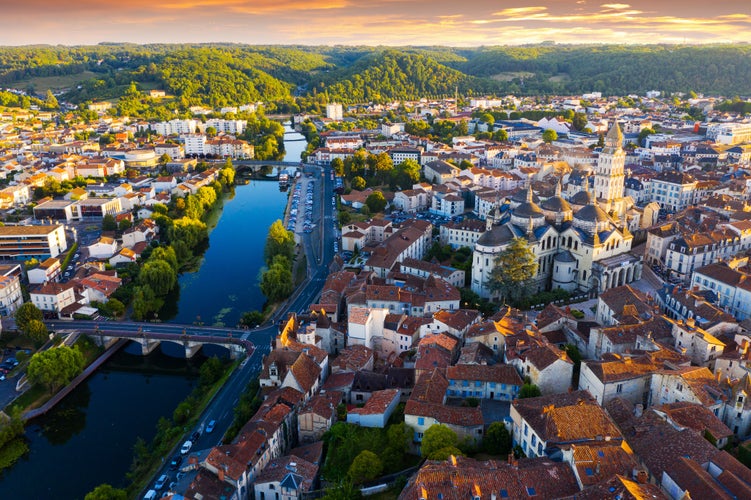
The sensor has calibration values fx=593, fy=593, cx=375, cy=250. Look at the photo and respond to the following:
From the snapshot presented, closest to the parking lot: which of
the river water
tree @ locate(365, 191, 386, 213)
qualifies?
tree @ locate(365, 191, 386, 213)

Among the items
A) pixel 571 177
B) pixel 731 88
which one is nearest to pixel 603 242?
pixel 571 177

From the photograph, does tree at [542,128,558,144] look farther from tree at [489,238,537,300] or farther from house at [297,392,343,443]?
house at [297,392,343,443]

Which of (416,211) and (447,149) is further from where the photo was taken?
(447,149)

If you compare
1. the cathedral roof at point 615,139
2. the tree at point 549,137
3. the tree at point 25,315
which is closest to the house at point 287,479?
the tree at point 25,315

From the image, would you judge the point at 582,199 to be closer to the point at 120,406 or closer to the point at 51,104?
the point at 120,406

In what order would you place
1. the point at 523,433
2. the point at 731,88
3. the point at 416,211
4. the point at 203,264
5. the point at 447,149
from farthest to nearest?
the point at 731,88, the point at 447,149, the point at 416,211, the point at 203,264, the point at 523,433

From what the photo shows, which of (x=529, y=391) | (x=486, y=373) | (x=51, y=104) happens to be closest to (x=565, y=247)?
(x=486, y=373)

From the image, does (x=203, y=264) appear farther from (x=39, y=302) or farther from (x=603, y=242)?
(x=603, y=242)
